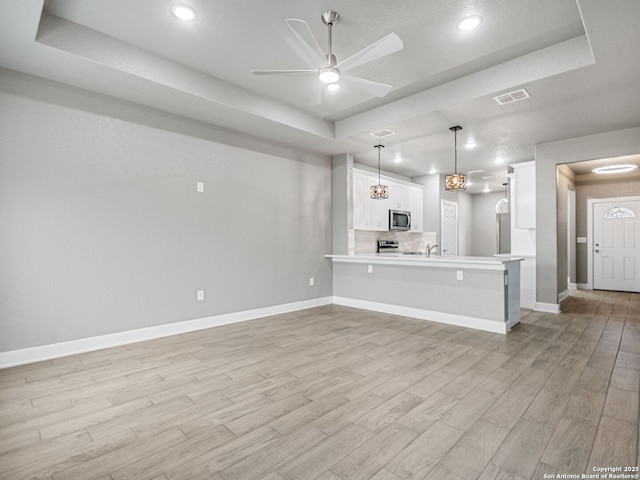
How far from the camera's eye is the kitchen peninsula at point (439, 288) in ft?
13.8

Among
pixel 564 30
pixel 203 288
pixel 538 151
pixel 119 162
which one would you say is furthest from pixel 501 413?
pixel 538 151

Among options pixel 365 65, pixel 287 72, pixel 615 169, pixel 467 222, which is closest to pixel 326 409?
pixel 287 72

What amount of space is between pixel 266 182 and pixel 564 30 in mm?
3861

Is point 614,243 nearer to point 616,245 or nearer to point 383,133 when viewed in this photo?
point 616,245

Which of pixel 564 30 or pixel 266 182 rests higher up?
pixel 564 30

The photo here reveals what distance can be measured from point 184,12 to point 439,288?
4.34 meters

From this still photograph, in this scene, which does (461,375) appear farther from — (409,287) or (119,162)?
(119,162)

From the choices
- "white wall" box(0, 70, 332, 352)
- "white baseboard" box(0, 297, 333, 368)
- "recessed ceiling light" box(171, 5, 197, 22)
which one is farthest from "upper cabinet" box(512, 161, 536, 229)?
"recessed ceiling light" box(171, 5, 197, 22)

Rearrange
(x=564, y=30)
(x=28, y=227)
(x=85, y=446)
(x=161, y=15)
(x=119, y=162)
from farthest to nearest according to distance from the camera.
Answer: (x=119, y=162) → (x=28, y=227) → (x=564, y=30) → (x=161, y=15) → (x=85, y=446)

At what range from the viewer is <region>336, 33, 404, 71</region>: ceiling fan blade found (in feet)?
7.93

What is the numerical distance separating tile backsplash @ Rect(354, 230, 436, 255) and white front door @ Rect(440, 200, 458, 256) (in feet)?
1.04

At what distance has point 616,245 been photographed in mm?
7465

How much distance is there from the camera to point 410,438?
6.28ft

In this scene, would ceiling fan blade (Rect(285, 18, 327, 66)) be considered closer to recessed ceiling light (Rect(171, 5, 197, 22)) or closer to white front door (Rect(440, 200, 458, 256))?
recessed ceiling light (Rect(171, 5, 197, 22))
